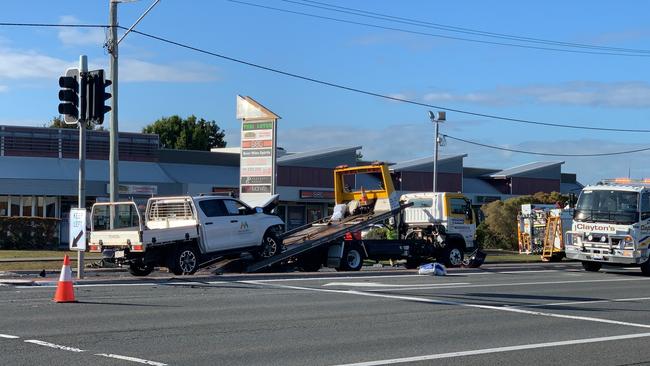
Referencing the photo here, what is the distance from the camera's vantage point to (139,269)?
2142cm

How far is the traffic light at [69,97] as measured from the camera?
61.9 ft

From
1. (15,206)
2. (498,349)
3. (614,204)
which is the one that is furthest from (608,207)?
(15,206)

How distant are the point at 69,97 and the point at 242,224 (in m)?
5.76

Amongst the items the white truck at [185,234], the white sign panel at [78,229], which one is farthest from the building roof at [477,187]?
the white sign panel at [78,229]

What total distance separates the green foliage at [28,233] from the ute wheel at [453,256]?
1915cm

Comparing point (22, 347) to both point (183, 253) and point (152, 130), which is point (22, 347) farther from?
point (152, 130)

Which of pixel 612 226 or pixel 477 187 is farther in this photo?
pixel 477 187

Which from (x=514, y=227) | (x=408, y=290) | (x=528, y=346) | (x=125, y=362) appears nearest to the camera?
(x=125, y=362)

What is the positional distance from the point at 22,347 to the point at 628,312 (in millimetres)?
10591

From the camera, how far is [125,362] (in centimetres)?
920

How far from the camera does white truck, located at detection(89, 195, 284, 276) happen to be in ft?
67.6

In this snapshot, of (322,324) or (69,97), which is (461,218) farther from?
(322,324)

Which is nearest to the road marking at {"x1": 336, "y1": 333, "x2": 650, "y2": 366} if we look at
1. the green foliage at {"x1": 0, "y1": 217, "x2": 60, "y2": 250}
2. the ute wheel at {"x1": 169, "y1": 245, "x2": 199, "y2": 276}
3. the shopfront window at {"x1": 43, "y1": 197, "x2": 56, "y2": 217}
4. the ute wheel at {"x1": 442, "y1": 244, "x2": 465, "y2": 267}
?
the ute wheel at {"x1": 169, "y1": 245, "x2": 199, "y2": 276}

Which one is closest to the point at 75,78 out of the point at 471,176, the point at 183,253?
the point at 183,253
